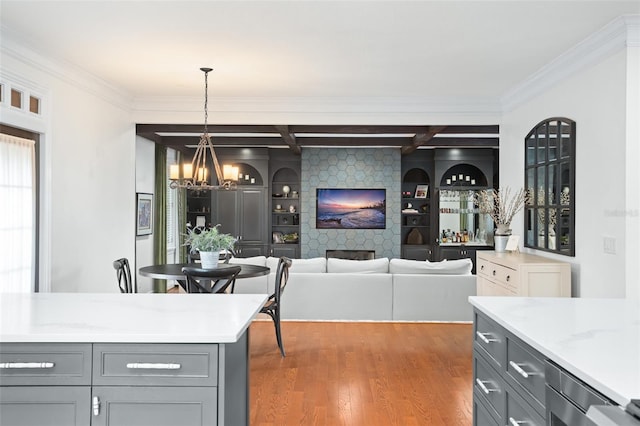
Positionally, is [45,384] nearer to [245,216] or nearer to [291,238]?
[245,216]

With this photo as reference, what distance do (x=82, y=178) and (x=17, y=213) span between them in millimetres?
1078

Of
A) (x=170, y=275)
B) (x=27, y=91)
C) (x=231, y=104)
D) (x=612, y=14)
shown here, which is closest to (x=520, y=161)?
(x=612, y=14)

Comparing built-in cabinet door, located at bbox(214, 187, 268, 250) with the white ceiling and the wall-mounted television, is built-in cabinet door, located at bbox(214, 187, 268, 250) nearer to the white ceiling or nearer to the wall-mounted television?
the wall-mounted television

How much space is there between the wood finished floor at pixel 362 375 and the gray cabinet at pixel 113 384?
4.81ft

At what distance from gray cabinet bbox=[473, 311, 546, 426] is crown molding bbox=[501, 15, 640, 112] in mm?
2425

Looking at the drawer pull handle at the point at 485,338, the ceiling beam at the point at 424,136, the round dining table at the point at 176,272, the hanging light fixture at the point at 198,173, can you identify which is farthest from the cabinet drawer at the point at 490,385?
the ceiling beam at the point at 424,136

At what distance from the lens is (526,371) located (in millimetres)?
2064

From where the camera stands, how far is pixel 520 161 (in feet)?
19.7

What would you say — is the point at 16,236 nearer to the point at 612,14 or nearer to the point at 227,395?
the point at 227,395

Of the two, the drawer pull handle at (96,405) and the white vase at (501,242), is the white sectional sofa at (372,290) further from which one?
the drawer pull handle at (96,405)

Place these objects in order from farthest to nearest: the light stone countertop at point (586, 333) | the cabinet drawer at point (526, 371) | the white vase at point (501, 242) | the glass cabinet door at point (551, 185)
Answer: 1. the white vase at point (501, 242)
2. the glass cabinet door at point (551, 185)
3. the cabinet drawer at point (526, 371)
4. the light stone countertop at point (586, 333)

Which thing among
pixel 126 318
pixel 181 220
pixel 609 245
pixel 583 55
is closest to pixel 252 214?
pixel 181 220

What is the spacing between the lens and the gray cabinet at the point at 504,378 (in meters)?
1.99

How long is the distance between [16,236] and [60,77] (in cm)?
156
